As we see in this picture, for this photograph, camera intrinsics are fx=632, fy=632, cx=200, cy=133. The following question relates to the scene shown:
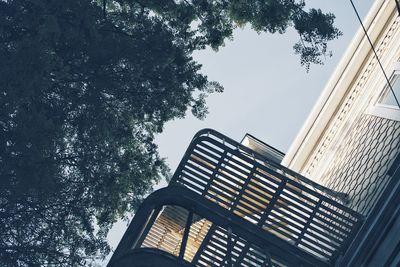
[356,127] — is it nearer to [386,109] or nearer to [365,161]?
[386,109]

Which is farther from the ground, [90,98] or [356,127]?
[356,127]

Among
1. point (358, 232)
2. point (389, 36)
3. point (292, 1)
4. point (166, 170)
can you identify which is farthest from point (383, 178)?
point (166, 170)

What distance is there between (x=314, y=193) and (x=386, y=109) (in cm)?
262

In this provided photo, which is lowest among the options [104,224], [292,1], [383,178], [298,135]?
[104,224]

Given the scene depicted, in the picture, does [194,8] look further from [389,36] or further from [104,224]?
[104,224]

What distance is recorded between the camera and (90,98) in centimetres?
1230

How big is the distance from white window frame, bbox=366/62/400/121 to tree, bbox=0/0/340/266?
1.65 meters

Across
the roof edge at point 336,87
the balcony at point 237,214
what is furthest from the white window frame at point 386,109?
the balcony at point 237,214

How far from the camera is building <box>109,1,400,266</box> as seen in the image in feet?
28.3

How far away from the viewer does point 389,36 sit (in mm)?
12547

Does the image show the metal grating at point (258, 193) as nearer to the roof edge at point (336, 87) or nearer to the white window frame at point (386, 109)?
the white window frame at point (386, 109)

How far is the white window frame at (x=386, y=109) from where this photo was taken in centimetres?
1063

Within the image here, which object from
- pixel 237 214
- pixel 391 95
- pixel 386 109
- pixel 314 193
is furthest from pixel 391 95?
pixel 237 214

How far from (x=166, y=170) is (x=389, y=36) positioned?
217 inches
